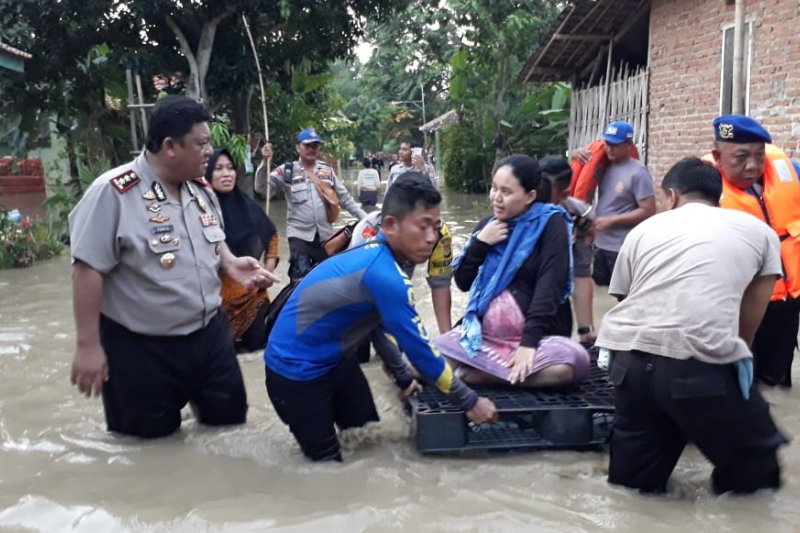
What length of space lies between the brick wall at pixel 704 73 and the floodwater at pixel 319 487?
4.06 meters

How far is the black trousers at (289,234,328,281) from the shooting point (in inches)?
260

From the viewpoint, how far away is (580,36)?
35.1 ft

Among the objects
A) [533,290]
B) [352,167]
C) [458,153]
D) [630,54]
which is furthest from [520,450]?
[352,167]

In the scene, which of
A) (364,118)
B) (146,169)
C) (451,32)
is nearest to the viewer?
(146,169)

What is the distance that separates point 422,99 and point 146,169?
35579mm

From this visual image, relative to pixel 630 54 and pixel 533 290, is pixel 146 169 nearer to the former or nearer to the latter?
pixel 533 290

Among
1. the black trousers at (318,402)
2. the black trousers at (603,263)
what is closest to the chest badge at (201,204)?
the black trousers at (318,402)

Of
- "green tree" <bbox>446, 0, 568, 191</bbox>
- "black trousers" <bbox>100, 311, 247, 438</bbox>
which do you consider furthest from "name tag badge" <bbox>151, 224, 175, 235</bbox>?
"green tree" <bbox>446, 0, 568, 191</bbox>

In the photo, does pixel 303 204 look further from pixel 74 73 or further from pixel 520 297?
pixel 74 73

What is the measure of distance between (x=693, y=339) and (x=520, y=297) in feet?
4.31

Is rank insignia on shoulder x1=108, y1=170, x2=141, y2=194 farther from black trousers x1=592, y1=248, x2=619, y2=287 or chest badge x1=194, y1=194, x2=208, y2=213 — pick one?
black trousers x1=592, y1=248, x2=619, y2=287

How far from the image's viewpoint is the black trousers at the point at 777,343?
173 inches

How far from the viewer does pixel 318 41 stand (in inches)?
535

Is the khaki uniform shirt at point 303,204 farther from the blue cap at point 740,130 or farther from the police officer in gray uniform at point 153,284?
the blue cap at point 740,130
